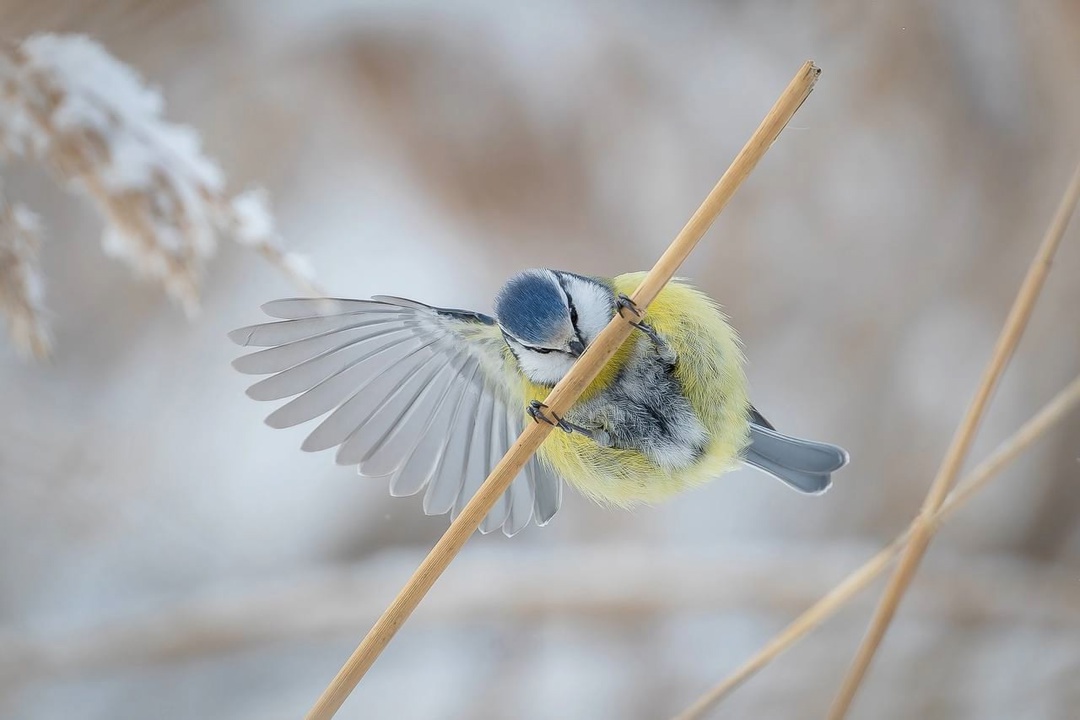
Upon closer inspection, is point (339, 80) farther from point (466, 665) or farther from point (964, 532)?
point (964, 532)

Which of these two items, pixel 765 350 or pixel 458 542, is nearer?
pixel 458 542

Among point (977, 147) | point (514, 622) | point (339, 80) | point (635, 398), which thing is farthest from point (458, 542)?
point (977, 147)

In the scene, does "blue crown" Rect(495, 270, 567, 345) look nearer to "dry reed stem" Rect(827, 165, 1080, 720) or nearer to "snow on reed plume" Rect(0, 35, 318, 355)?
"snow on reed plume" Rect(0, 35, 318, 355)

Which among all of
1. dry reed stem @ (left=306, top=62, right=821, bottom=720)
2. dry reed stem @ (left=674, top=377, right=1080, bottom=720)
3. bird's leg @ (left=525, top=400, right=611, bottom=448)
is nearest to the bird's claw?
dry reed stem @ (left=306, top=62, right=821, bottom=720)

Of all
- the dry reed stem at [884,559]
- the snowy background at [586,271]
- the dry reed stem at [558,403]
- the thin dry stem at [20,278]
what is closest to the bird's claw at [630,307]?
the dry reed stem at [558,403]

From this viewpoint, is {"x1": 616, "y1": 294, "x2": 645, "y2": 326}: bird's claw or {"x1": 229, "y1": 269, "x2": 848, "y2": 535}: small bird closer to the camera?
{"x1": 616, "y1": 294, "x2": 645, "y2": 326}: bird's claw

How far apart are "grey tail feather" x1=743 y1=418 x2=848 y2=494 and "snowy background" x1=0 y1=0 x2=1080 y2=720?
54 centimetres

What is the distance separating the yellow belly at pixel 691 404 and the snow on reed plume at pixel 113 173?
0.32 m

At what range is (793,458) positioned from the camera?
3.13 feet

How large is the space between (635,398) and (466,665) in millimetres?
960

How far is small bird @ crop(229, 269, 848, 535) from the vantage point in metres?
0.77

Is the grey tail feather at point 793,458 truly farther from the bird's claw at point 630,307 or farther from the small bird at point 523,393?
the bird's claw at point 630,307

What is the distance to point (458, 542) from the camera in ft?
2.05

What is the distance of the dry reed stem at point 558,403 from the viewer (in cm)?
58
